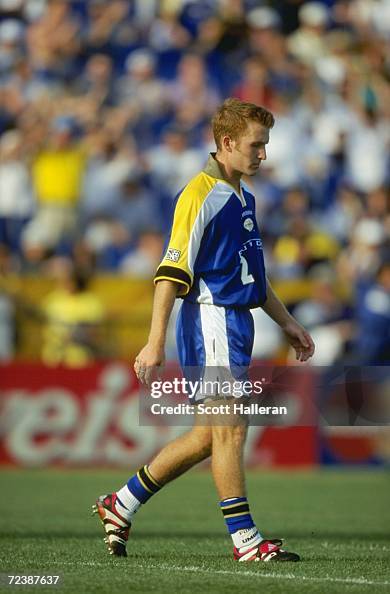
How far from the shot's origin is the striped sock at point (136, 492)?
6250 mm

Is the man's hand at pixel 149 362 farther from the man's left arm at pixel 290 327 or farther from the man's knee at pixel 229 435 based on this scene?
the man's left arm at pixel 290 327

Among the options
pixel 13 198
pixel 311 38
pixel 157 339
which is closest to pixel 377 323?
pixel 13 198

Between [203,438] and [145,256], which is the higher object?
[145,256]

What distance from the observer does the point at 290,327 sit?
21.5 feet

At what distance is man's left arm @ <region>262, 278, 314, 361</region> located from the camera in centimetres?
653

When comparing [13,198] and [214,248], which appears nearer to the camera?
[214,248]

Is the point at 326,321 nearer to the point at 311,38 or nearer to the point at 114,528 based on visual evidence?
the point at 311,38

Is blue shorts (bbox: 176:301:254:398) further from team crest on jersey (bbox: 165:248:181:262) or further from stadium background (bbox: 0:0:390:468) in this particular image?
stadium background (bbox: 0:0:390:468)

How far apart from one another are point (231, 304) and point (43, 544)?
1795mm

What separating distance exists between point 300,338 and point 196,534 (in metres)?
1.74

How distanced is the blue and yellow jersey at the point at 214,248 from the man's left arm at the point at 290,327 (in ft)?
0.87

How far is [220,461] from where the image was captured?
601 centimetres

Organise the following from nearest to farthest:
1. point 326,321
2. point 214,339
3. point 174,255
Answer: point 174,255 < point 214,339 < point 326,321

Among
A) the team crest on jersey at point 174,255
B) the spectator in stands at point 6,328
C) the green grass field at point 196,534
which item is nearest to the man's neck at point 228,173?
the team crest on jersey at point 174,255
